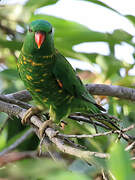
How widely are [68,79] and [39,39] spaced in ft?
1.20

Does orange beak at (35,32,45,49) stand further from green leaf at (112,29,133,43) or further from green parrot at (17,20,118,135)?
green leaf at (112,29,133,43)

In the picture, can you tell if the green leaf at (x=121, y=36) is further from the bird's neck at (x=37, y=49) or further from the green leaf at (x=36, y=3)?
the bird's neck at (x=37, y=49)

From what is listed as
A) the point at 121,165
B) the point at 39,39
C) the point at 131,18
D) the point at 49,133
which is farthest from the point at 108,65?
the point at 121,165

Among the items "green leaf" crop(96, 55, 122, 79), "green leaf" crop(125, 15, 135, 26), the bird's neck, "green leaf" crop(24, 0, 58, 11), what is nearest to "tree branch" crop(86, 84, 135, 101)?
"green leaf" crop(96, 55, 122, 79)

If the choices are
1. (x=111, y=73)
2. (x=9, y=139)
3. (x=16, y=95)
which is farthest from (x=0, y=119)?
(x=111, y=73)

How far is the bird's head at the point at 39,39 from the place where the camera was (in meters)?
1.78

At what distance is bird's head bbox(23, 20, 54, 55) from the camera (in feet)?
5.85

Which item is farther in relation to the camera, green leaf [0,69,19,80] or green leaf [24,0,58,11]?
green leaf [24,0,58,11]

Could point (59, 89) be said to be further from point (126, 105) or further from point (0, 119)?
point (126, 105)

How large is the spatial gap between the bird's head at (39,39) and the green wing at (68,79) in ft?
0.35

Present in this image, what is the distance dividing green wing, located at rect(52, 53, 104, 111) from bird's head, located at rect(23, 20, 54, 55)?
0.11 metres

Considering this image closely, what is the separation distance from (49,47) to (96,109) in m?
0.55

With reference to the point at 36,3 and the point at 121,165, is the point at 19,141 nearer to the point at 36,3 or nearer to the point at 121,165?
the point at 36,3

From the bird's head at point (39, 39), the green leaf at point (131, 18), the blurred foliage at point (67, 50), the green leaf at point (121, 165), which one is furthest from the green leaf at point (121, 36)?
the green leaf at point (121, 165)
